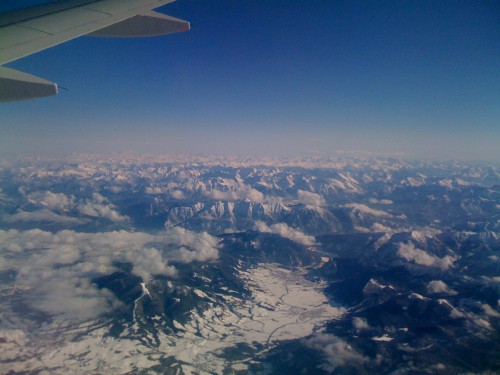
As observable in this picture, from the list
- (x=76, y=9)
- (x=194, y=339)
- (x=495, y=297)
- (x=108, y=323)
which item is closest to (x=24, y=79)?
(x=76, y=9)

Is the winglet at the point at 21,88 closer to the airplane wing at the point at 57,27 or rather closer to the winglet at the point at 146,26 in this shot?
the airplane wing at the point at 57,27

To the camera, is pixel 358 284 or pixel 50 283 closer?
pixel 50 283

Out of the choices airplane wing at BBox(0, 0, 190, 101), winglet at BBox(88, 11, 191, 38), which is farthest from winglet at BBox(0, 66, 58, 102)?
winglet at BBox(88, 11, 191, 38)

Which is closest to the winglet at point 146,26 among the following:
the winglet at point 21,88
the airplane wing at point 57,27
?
the airplane wing at point 57,27


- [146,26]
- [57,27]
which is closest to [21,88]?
[57,27]

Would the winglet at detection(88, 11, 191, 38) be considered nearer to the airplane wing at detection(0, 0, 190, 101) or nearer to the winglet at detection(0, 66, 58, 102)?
the airplane wing at detection(0, 0, 190, 101)

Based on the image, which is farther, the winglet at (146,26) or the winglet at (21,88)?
the winglet at (146,26)

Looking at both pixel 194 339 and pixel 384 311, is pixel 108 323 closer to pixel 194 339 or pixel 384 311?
pixel 194 339
